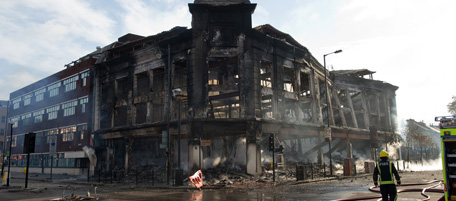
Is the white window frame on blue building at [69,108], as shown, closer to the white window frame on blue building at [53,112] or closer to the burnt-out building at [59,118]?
the burnt-out building at [59,118]

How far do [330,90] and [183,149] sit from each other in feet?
75.3

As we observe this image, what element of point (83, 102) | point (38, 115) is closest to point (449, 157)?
point (83, 102)

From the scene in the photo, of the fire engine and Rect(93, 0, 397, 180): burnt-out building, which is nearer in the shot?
the fire engine

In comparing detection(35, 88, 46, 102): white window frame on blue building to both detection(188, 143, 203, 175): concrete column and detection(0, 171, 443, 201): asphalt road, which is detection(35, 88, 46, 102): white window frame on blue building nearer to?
detection(0, 171, 443, 201): asphalt road

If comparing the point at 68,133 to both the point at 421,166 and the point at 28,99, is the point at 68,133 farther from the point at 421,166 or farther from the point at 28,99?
the point at 421,166

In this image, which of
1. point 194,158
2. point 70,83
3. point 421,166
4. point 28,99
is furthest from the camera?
point 28,99

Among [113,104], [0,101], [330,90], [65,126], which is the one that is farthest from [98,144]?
[0,101]

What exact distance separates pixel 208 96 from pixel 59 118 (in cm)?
3243

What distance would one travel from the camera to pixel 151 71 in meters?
34.9

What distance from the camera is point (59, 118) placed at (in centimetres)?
5175

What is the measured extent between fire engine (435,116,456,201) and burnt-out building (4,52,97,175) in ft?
133

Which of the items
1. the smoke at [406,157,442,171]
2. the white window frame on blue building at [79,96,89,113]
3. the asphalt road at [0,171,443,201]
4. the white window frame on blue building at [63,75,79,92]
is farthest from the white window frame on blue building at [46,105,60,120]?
the smoke at [406,157,442,171]

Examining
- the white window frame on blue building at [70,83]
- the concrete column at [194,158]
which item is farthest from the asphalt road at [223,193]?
the white window frame on blue building at [70,83]

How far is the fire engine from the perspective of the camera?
9.07 m
